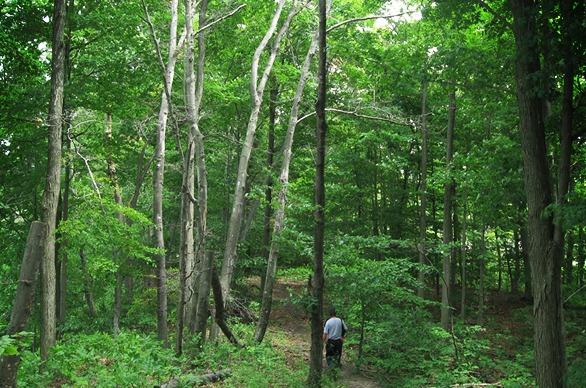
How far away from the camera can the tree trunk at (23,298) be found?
4.29 meters

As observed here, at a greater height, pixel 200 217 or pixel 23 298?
pixel 200 217

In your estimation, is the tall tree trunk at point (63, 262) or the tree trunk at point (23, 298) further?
the tall tree trunk at point (63, 262)

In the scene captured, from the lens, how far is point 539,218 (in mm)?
6957

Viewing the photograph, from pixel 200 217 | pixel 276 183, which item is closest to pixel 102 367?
pixel 200 217

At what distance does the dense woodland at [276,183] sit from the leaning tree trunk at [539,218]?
30 millimetres

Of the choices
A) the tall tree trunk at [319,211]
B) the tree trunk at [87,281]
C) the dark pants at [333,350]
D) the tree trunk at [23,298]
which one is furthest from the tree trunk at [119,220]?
the tree trunk at [23,298]

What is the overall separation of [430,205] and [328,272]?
13.0m

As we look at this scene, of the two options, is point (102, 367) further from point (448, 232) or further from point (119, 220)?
point (448, 232)

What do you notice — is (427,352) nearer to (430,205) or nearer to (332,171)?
(332,171)

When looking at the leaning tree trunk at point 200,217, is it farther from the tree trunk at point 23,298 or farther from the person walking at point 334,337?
the tree trunk at point 23,298

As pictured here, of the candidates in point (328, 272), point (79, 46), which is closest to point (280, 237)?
point (328, 272)

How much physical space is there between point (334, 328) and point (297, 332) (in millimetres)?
6272

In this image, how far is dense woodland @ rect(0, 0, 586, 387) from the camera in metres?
7.06

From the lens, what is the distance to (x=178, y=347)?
9.83m
